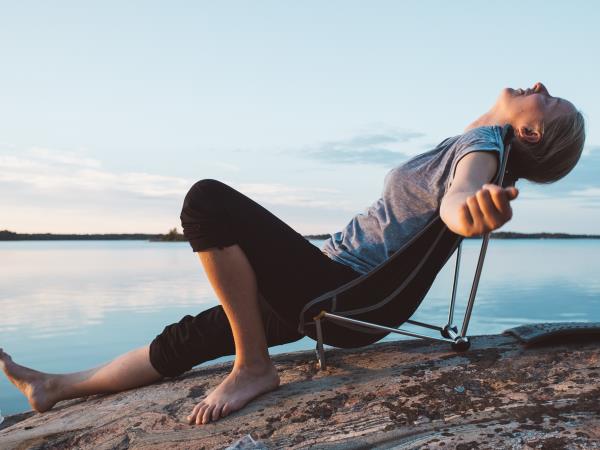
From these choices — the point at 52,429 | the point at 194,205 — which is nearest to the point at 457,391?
the point at 194,205

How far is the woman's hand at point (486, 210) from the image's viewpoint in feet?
5.45

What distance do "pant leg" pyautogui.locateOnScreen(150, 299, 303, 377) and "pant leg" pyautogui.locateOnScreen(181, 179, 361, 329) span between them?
307 millimetres

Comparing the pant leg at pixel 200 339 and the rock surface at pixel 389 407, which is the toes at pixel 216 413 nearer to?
the rock surface at pixel 389 407

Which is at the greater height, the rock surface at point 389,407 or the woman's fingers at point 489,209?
the woman's fingers at point 489,209

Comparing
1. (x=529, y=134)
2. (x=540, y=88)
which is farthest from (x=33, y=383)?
(x=540, y=88)

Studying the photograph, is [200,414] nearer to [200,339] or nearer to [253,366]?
[253,366]

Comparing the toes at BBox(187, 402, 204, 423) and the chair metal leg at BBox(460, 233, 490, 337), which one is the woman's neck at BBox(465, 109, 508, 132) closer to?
the chair metal leg at BBox(460, 233, 490, 337)

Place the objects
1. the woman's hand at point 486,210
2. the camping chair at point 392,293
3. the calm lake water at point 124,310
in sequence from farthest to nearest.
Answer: the calm lake water at point 124,310
the camping chair at point 392,293
the woman's hand at point 486,210

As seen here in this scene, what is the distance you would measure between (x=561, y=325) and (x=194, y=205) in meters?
1.79

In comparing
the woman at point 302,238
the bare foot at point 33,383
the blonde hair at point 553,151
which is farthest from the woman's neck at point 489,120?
the bare foot at point 33,383

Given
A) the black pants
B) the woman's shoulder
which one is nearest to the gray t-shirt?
the woman's shoulder

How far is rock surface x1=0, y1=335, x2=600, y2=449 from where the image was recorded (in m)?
2.10

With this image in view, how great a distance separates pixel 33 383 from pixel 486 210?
2764 mm

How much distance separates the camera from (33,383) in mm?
3387
